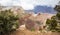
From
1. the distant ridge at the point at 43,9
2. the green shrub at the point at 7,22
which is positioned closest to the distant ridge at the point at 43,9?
the distant ridge at the point at 43,9

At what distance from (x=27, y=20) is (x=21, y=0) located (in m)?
0.33

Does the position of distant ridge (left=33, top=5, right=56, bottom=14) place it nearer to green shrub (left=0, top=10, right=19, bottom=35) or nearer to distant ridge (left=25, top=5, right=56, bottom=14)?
distant ridge (left=25, top=5, right=56, bottom=14)

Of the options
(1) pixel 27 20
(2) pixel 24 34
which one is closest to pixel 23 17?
(1) pixel 27 20

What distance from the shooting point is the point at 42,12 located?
2.87 metres

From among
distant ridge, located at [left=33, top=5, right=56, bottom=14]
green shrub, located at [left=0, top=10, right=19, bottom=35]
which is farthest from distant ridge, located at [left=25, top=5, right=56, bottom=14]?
green shrub, located at [left=0, top=10, right=19, bottom=35]

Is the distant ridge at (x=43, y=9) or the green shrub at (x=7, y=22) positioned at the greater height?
the distant ridge at (x=43, y=9)

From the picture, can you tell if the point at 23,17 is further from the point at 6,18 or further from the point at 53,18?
the point at 53,18

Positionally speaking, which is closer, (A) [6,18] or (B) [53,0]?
(A) [6,18]

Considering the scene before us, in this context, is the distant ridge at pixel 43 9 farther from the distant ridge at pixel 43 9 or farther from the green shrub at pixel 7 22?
the green shrub at pixel 7 22

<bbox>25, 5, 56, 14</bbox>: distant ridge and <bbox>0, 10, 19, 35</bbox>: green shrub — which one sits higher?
<bbox>25, 5, 56, 14</bbox>: distant ridge

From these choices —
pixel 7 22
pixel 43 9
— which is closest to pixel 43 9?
pixel 43 9

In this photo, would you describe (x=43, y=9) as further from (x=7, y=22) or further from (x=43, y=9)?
(x=7, y=22)

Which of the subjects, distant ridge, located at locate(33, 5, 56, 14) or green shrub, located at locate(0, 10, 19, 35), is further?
distant ridge, located at locate(33, 5, 56, 14)

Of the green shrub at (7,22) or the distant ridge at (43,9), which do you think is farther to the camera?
the distant ridge at (43,9)
